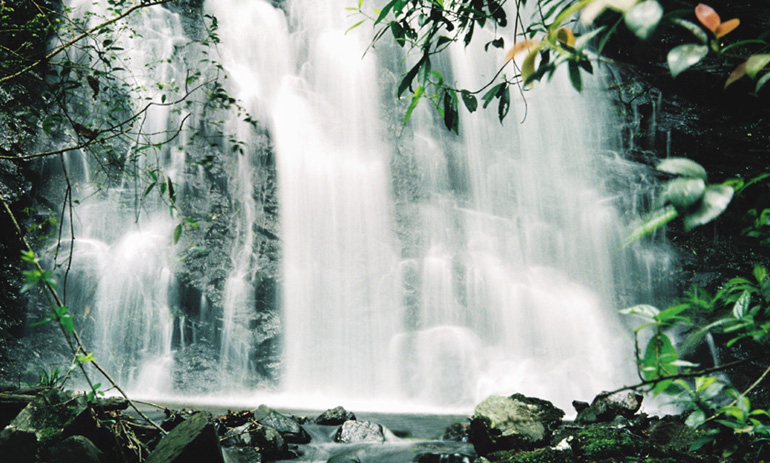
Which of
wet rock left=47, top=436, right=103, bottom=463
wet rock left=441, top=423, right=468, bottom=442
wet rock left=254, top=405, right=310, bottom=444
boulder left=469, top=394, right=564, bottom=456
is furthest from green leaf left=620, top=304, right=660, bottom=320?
wet rock left=441, top=423, right=468, bottom=442

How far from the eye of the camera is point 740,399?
114 cm

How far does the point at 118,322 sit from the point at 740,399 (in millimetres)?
11601

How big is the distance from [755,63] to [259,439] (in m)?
4.94

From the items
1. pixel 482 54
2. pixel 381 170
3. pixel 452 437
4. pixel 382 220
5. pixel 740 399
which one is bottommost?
pixel 452 437

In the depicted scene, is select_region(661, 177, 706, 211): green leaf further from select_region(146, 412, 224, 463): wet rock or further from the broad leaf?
select_region(146, 412, 224, 463): wet rock

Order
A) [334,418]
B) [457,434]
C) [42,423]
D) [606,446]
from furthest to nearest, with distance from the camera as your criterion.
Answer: [334,418]
[457,434]
[606,446]
[42,423]

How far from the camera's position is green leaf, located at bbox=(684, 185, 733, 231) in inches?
30.6

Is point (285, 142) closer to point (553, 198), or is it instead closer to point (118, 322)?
point (118, 322)

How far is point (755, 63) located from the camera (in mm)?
828

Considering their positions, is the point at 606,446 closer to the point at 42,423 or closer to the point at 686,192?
the point at 686,192

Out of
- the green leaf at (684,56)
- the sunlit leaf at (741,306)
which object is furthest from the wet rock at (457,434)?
the green leaf at (684,56)

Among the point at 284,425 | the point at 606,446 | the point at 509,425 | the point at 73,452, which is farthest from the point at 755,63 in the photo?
the point at 284,425

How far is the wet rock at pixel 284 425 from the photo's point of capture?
5277 millimetres

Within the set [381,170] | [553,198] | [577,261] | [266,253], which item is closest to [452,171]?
[381,170]
